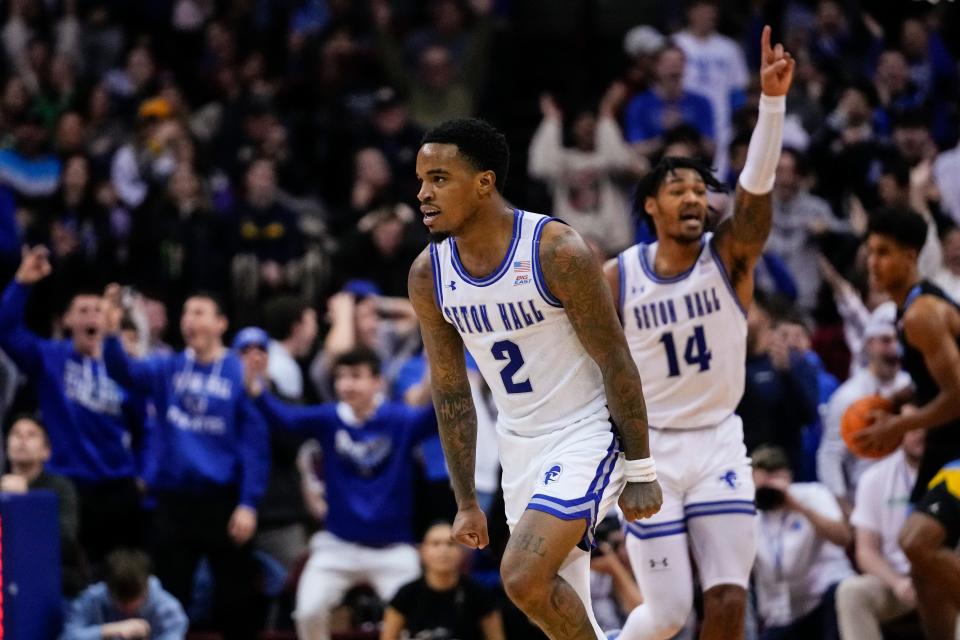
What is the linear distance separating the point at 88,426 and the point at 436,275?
210 inches

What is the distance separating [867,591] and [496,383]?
3.74 m

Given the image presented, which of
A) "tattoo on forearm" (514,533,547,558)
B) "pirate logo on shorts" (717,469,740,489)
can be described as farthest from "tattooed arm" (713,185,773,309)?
"tattoo on forearm" (514,533,547,558)

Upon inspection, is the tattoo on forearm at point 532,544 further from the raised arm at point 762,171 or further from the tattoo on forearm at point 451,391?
the raised arm at point 762,171

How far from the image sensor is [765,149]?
24.3ft

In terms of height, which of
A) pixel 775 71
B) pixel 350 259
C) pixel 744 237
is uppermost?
pixel 350 259

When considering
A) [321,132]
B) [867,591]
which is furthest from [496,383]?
[321,132]

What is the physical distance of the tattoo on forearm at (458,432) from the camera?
674 centimetres

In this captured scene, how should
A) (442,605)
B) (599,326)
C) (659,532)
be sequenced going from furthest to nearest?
(442,605), (659,532), (599,326)

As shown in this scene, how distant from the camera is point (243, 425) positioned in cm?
1095

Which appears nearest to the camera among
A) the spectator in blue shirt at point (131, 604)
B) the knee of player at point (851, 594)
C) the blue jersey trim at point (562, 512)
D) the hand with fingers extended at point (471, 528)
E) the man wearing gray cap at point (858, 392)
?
the blue jersey trim at point (562, 512)

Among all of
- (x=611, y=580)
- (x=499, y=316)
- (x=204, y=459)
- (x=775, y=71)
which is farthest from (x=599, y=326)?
(x=204, y=459)

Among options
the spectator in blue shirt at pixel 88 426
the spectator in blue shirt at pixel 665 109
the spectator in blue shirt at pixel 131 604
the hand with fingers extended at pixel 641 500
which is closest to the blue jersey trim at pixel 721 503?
the hand with fingers extended at pixel 641 500

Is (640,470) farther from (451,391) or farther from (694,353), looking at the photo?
(694,353)

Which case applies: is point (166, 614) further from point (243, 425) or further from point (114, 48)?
point (114, 48)
